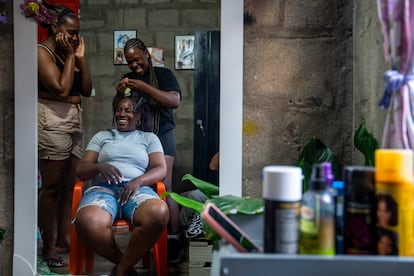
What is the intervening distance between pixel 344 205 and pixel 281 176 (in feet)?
0.46

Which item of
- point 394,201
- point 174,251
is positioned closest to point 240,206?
point 394,201

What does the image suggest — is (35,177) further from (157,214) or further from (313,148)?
(313,148)

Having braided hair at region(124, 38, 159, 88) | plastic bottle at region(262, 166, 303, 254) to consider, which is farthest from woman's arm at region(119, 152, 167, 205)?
plastic bottle at region(262, 166, 303, 254)

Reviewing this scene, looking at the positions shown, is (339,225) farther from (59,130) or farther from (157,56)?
(59,130)

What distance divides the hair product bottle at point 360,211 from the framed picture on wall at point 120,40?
33.7 inches

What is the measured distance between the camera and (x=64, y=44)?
146 cm

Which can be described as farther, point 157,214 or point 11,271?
point 11,271

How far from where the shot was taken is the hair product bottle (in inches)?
32.0

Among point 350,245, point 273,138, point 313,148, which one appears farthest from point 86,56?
point 350,245

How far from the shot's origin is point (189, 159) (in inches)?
56.7

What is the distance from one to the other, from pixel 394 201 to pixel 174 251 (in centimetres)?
82

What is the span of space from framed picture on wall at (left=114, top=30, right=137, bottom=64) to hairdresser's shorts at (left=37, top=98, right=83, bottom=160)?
20 cm

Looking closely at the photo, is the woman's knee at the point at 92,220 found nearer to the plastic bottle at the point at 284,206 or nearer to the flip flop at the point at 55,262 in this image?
the flip flop at the point at 55,262

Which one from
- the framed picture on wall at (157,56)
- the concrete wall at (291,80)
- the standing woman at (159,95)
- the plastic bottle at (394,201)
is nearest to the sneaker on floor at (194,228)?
the standing woman at (159,95)
